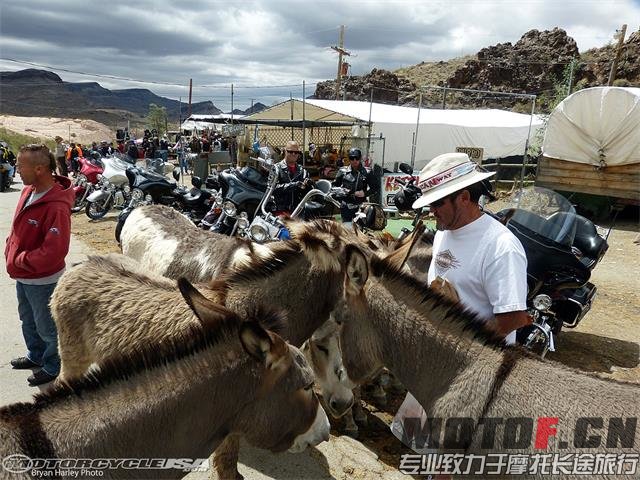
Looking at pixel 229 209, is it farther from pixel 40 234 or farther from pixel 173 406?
pixel 173 406

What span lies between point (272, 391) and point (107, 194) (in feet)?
37.7

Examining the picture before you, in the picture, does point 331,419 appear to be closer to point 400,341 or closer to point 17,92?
point 400,341

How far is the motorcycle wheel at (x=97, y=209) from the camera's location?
11742mm

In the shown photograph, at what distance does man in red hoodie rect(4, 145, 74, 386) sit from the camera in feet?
12.2

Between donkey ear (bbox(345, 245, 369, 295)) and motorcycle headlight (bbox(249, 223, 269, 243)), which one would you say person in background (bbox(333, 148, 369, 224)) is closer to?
motorcycle headlight (bbox(249, 223, 269, 243))

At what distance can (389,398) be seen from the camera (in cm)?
455

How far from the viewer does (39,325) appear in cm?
399

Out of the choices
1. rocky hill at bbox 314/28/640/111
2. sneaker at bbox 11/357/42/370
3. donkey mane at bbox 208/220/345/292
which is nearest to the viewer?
donkey mane at bbox 208/220/345/292

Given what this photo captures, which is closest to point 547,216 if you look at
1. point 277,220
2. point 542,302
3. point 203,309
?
point 542,302

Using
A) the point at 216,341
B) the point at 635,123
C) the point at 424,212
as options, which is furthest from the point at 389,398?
the point at 635,123

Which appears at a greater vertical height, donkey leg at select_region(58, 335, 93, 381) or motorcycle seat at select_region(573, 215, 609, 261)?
motorcycle seat at select_region(573, 215, 609, 261)

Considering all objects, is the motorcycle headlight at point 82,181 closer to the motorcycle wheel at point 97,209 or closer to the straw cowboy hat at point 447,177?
the motorcycle wheel at point 97,209

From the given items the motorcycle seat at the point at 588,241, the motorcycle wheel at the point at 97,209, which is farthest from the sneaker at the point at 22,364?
the motorcycle wheel at the point at 97,209

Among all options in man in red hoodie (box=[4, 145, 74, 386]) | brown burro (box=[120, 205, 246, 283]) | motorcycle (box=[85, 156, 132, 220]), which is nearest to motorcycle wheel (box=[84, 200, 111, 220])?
motorcycle (box=[85, 156, 132, 220])
